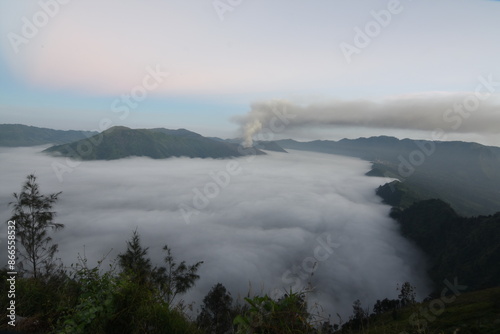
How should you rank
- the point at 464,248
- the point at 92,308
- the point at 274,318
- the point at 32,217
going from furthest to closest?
the point at 464,248 < the point at 32,217 < the point at 92,308 < the point at 274,318

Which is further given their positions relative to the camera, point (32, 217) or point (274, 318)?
point (32, 217)

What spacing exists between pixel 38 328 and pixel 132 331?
83.9 inches

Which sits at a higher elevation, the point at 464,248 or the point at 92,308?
the point at 92,308

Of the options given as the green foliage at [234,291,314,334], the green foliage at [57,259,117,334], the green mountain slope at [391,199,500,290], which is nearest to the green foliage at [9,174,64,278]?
the green foliage at [57,259,117,334]

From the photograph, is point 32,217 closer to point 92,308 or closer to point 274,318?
point 92,308

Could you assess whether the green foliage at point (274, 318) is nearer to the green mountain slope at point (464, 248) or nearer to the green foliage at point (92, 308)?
the green foliage at point (92, 308)

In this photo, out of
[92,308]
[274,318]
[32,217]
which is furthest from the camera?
[32,217]

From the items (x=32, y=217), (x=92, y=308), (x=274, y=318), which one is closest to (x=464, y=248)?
(x=274, y=318)

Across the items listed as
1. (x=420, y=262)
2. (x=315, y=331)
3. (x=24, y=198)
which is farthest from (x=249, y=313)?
(x=420, y=262)

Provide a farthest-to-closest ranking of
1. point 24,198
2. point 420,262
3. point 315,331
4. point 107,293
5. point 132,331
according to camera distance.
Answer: point 420,262 < point 24,198 < point 107,293 < point 132,331 < point 315,331

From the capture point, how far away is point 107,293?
4.99 m

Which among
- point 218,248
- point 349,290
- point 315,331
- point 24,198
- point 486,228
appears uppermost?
point 315,331

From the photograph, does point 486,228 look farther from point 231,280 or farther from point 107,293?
point 107,293

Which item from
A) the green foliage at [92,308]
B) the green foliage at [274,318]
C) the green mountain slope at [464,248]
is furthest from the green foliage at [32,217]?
the green mountain slope at [464,248]
